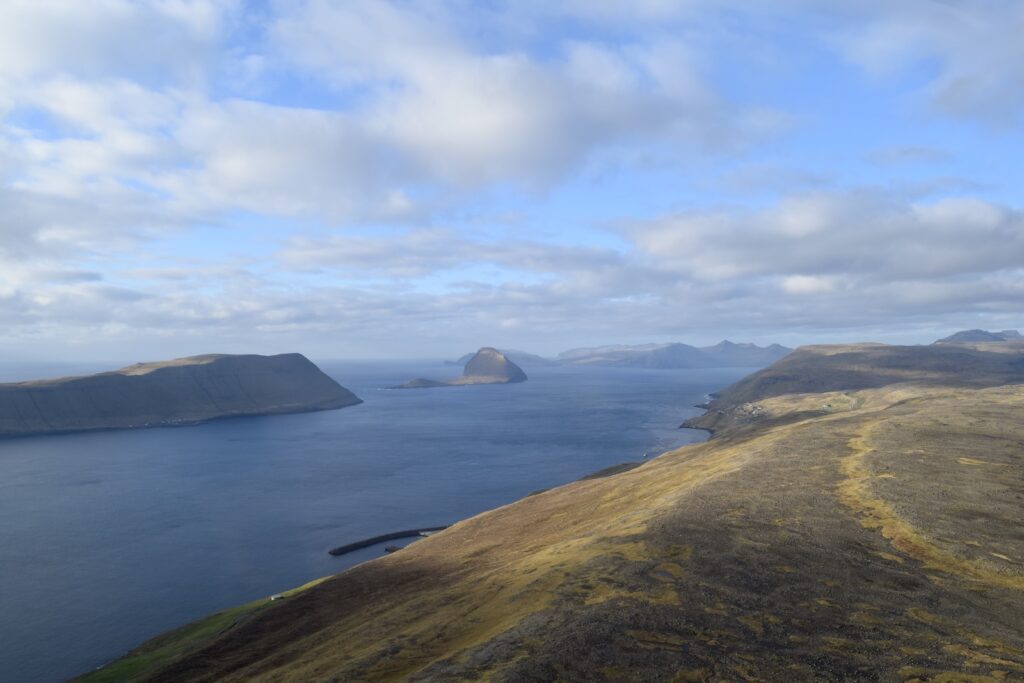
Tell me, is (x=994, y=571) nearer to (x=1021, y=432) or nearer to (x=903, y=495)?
(x=903, y=495)

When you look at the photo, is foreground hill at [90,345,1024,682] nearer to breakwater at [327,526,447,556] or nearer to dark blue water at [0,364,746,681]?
dark blue water at [0,364,746,681]

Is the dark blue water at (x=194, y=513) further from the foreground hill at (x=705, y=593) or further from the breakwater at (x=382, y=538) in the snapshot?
the foreground hill at (x=705, y=593)

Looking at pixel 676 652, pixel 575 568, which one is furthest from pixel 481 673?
pixel 575 568

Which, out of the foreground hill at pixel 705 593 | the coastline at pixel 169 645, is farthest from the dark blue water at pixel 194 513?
the foreground hill at pixel 705 593

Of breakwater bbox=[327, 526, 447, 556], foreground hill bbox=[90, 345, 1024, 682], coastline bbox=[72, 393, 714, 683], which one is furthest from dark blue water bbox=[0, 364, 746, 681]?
foreground hill bbox=[90, 345, 1024, 682]

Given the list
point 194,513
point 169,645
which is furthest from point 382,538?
point 194,513

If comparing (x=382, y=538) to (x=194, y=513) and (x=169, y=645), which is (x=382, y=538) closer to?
(x=169, y=645)

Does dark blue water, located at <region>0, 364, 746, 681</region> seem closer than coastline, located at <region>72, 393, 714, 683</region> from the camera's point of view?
No
